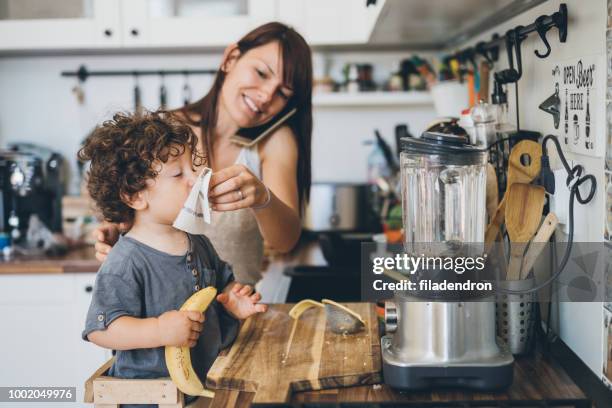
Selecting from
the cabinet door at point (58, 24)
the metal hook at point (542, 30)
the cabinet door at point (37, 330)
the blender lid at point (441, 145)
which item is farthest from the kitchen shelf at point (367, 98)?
the blender lid at point (441, 145)

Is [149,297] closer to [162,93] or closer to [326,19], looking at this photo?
[326,19]

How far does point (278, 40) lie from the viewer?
186cm

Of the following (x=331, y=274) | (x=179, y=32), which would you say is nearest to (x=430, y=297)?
(x=331, y=274)

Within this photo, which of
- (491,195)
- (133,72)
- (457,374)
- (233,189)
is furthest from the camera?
(133,72)

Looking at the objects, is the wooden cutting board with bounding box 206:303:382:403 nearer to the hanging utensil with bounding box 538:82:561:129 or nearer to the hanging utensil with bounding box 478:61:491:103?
the hanging utensil with bounding box 538:82:561:129

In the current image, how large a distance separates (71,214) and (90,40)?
654 mm

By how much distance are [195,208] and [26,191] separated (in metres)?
1.69

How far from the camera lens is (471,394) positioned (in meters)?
1.03

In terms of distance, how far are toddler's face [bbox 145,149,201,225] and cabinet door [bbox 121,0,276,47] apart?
142 centimetres

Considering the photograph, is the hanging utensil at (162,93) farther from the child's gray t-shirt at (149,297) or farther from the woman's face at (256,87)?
the child's gray t-shirt at (149,297)

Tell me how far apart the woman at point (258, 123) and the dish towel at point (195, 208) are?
1.84 ft

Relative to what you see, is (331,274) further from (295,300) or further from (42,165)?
(42,165)

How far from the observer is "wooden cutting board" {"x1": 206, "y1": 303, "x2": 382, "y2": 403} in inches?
42.3

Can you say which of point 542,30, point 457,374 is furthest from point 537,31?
point 457,374
